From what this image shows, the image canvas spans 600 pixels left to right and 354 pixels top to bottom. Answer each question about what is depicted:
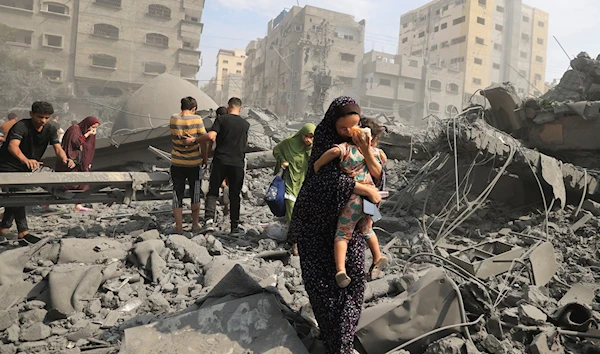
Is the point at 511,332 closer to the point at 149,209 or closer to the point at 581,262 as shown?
the point at 581,262

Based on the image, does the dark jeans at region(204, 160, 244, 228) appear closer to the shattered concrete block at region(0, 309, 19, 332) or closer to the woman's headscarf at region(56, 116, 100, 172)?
the shattered concrete block at region(0, 309, 19, 332)

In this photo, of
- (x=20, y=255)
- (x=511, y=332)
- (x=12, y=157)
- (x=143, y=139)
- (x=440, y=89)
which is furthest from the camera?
(x=440, y=89)

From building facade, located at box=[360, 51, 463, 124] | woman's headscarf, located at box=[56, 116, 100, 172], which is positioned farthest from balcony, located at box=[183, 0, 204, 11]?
woman's headscarf, located at box=[56, 116, 100, 172]

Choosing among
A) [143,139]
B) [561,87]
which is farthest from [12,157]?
[561,87]

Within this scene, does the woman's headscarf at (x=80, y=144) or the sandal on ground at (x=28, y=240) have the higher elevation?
the woman's headscarf at (x=80, y=144)

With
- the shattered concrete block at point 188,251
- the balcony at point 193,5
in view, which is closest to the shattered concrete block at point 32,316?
the shattered concrete block at point 188,251

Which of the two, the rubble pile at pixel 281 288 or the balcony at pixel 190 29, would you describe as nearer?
the rubble pile at pixel 281 288

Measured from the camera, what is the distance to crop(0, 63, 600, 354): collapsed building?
102 inches

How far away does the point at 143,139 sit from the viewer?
29.6 ft

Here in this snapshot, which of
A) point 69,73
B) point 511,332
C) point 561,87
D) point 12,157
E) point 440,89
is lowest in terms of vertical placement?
point 511,332

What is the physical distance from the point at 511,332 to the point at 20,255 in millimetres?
4159

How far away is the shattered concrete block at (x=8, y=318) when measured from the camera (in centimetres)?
288

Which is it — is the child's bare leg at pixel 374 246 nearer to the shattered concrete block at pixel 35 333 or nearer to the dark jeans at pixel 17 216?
the shattered concrete block at pixel 35 333

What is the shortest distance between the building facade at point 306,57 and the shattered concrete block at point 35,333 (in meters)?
36.0
